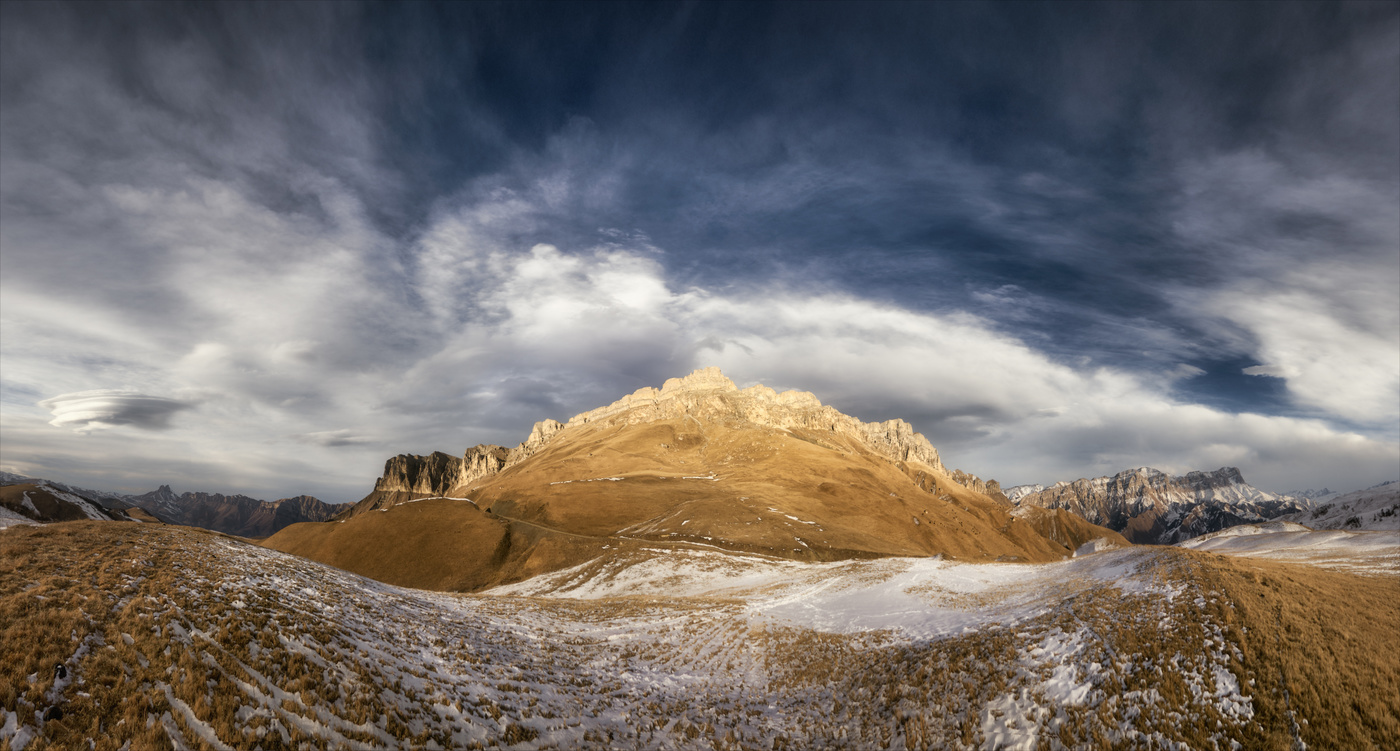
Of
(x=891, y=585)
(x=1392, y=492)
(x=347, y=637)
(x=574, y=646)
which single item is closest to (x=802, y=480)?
(x=891, y=585)

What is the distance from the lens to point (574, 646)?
88.4ft

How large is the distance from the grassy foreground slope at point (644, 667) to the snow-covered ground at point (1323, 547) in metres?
31.4

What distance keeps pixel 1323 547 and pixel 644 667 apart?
105707mm

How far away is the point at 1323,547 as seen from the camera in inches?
2928

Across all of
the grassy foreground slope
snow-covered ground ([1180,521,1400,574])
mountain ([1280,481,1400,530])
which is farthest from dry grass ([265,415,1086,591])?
mountain ([1280,481,1400,530])

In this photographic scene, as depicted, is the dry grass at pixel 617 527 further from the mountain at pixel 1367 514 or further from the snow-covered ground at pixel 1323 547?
the mountain at pixel 1367 514

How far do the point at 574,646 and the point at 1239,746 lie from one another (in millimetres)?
24898

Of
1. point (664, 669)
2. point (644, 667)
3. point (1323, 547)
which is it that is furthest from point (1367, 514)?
point (644, 667)

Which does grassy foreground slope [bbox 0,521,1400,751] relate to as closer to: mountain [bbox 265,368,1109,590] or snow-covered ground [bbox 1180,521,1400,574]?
snow-covered ground [bbox 1180,521,1400,574]

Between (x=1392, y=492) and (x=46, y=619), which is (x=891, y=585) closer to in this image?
(x=46, y=619)

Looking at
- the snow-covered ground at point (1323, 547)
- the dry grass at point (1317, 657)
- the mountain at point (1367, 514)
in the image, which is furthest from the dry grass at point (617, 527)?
the mountain at point (1367, 514)

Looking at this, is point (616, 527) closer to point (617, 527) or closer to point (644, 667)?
point (617, 527)

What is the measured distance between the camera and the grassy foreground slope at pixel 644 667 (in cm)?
1157

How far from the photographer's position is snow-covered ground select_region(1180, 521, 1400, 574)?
146ft
